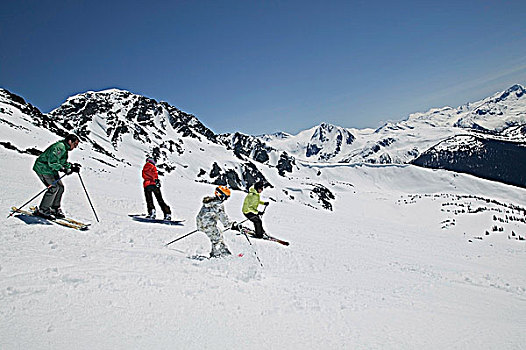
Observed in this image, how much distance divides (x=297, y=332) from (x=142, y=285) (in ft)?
9.75

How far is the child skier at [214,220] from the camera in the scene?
8391mm

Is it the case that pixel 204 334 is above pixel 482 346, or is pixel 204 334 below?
above

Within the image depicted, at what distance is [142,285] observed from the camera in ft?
18.0

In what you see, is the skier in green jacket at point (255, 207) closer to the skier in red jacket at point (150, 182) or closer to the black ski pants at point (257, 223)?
the black ski pants at point (257, 223)

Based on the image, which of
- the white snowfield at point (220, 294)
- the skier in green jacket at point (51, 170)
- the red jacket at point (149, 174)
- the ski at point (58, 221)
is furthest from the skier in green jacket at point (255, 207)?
the skier in green jacket at point (51, 170)

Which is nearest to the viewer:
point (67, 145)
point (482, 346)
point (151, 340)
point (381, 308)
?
point (151, 340)

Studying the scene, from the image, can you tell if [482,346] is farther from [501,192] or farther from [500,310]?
[501,192]

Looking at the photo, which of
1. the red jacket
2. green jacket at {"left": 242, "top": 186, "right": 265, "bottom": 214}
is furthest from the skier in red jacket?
green jacket at {"left": 242, "top": 186, "right": 265, "bottom": 214}

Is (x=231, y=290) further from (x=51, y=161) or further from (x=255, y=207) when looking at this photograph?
(x=51, y=161)

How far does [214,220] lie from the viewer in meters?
8.41

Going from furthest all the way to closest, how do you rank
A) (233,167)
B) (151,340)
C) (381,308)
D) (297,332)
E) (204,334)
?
(233,167), (381,308), (297,332), (204,334), (151,340)

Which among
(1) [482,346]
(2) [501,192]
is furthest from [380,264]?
(2) [501,192]

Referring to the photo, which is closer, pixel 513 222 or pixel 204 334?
pixel 204 334

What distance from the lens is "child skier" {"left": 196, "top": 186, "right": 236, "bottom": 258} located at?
330 inches
